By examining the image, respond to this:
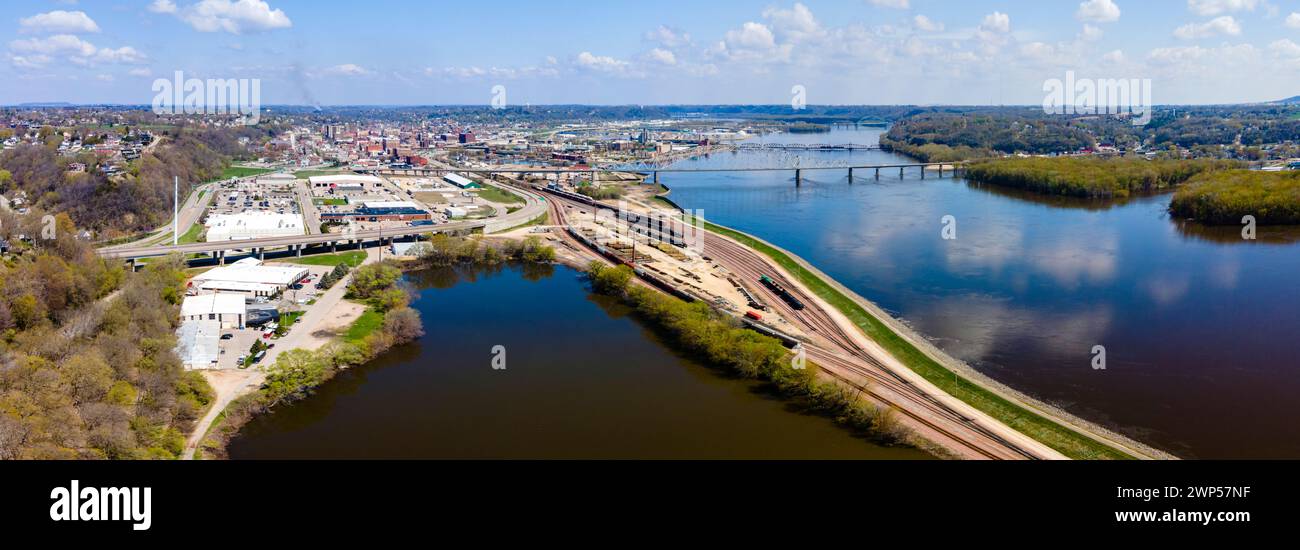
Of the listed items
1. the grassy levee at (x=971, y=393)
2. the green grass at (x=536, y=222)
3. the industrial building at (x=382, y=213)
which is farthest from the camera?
the green grass at (x=536, y=222)

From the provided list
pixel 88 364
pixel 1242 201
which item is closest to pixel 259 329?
pixel 88 364

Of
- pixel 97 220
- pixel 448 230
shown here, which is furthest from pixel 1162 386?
pixel 97 220

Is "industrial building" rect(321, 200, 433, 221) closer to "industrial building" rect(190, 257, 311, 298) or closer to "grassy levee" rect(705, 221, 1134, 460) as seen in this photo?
"industrial building" rect(190, 257, 311, 298)

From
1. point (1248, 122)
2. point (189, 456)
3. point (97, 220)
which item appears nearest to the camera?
point (189, 456)

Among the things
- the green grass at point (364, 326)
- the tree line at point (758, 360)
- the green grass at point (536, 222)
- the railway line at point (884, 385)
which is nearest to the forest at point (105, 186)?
the green grass at point (536, 222)

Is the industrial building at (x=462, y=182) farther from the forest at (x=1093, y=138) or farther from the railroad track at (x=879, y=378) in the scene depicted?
the forest at (x=1093, y=138)

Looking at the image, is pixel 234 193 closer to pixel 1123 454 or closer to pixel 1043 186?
pixel 1123 454

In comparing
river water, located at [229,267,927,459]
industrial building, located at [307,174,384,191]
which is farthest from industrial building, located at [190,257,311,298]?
industrial building, located at [307,174,384,191]
